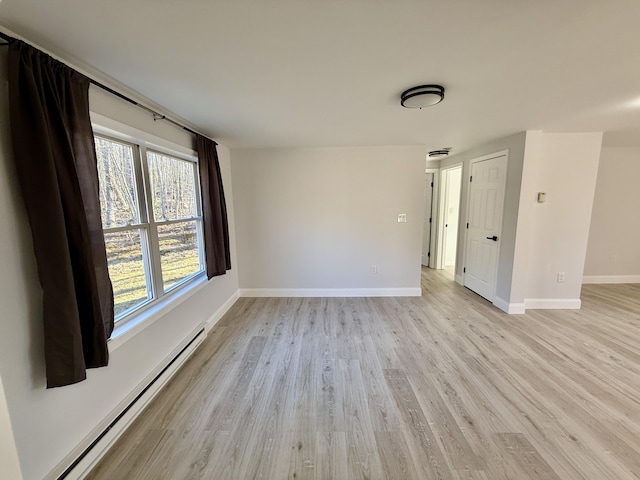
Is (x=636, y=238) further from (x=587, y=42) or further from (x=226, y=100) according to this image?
(x=226, y=100)

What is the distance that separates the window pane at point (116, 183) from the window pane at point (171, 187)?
195mm

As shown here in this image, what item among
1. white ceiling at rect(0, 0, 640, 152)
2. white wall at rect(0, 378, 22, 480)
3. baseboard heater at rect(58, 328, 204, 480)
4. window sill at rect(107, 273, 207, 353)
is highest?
white ceiling at rect(0, 0, 640, 152)

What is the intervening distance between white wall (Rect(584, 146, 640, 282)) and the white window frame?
6.33 meters

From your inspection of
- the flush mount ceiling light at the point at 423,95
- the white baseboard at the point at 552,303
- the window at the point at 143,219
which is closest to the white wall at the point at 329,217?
the window at the point at 143,219

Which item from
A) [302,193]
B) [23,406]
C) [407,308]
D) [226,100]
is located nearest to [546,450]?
[407,308]

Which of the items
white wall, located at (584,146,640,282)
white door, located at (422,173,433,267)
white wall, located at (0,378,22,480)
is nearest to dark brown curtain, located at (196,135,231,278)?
white wall, located at (0,378,22,480)

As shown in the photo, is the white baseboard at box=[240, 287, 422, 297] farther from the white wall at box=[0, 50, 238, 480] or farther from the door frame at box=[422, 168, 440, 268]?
the white wall at box=[0, 50, 238, 480]

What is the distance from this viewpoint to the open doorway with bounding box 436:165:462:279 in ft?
16.6

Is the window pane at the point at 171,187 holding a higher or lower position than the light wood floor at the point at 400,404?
higher

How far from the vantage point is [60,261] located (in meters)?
1.18

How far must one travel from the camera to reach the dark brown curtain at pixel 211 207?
2740mm

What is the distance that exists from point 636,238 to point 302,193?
19.0ft

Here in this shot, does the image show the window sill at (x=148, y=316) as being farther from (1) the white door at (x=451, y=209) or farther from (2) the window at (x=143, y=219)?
(1) the white door at (x=451, y=209)

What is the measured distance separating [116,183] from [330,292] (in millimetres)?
3008
